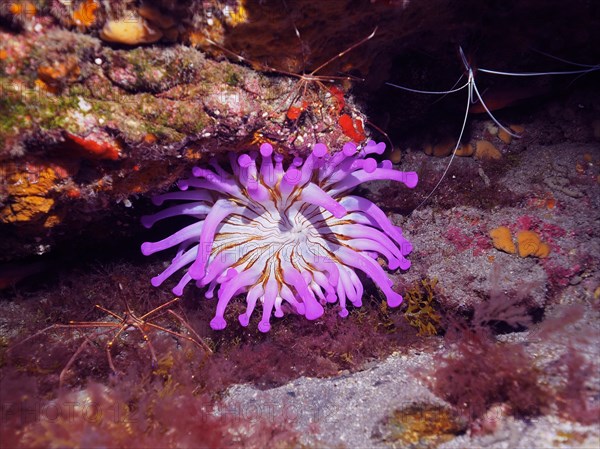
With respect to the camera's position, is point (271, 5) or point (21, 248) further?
point (21, 248)

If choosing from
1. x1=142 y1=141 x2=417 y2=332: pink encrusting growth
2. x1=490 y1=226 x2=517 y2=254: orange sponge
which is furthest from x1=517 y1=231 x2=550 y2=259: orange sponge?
x1=142 y1=141 x2=417 y2=332: pink encrusting growth

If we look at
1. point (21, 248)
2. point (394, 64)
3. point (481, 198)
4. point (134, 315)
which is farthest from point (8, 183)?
point (481, 198)

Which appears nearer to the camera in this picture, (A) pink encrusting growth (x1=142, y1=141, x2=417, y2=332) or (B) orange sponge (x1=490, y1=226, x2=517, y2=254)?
(A) pink encrusting growth (x1=142, y1=141, x2=417, y2=332)

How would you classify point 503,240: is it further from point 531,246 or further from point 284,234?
point 284,234

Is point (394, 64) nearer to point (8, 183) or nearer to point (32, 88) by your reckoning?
point (32, 88)

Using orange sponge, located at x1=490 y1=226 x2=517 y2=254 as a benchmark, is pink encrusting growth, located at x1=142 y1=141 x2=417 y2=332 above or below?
below

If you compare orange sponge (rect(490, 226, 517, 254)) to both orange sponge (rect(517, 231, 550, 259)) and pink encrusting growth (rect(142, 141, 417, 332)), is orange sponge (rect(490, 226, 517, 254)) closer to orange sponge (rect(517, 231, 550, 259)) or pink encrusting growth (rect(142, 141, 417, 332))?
orange sponge (rect(517, 231, 550, 259))

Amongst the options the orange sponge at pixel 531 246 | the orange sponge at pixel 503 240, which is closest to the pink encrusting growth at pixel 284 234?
the orange sponge at pixel 503 240

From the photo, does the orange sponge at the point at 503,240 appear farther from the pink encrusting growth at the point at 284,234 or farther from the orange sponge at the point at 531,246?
the pink encrusting growth at the point at 284,234
